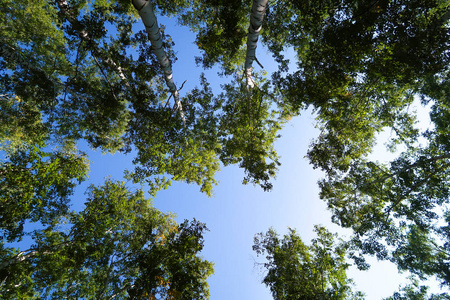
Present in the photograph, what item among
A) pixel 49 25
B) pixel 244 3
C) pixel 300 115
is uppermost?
pixel 49 25

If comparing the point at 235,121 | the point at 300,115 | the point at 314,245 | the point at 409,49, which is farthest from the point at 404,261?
the point at 235,121

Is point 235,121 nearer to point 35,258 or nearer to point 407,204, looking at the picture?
point 407,204

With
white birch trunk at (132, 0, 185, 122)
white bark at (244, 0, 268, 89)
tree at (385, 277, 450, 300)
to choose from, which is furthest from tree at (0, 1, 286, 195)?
tree at (385, 277, 450, 300)

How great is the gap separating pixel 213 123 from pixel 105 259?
1202 cm

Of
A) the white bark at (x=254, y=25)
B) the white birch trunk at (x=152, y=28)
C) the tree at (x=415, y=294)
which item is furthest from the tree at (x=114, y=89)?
the tree at (x=415, y=294)

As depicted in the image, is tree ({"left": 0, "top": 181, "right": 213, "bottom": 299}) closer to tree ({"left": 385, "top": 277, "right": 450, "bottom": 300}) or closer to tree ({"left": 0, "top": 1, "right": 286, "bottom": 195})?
tree ({"left": 0, "top": 1, "right": 286, "bottom": 195})

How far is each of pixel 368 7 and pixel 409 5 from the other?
136cm

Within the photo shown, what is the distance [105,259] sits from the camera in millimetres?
12836

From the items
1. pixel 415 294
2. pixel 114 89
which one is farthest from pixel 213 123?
pixel 415 294

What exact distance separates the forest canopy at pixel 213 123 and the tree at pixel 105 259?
0.30ft

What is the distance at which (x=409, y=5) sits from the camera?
22.3ft

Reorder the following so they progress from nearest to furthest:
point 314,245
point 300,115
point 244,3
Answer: point 244,3 → point 300,115 → point 314,245

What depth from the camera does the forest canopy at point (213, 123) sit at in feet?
26.2

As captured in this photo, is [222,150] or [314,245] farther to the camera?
[314,245]
